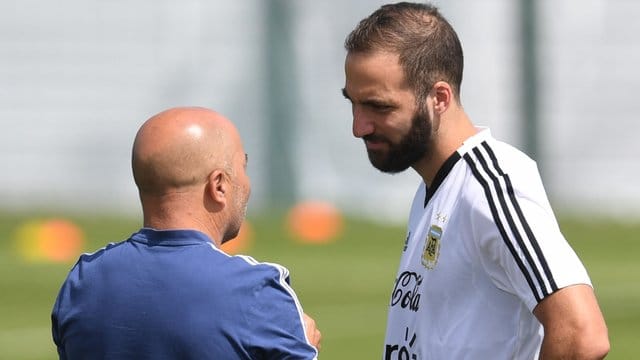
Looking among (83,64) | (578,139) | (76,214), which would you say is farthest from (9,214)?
(578,139)

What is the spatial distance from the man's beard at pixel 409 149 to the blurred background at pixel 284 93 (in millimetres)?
14750

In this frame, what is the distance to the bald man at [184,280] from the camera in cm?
359

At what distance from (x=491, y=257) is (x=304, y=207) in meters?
15.5

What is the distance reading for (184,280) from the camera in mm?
3639

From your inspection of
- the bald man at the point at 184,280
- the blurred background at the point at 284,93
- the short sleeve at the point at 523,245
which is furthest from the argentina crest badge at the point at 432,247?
the blurred background at the point at 284,93

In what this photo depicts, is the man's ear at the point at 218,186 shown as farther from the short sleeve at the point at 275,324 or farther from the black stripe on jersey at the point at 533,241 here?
the black stripe on jersey at the point at 533,241

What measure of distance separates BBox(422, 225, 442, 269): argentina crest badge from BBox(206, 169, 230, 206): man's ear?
81cm

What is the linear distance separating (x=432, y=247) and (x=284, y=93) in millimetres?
16294

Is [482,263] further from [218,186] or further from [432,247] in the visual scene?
[218,186]

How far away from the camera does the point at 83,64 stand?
67.3ft

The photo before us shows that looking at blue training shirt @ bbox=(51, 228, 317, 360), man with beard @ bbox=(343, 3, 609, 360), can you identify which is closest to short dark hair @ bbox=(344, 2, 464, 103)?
man with beard @ bbox=(343, 3, 609, 360)

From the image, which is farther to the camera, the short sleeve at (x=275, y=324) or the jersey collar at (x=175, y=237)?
the jersey collar at (x=175, y=237)

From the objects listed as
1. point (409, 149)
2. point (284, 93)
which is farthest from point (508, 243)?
point (284, 93)

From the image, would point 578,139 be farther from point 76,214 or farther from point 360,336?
point 360,336
